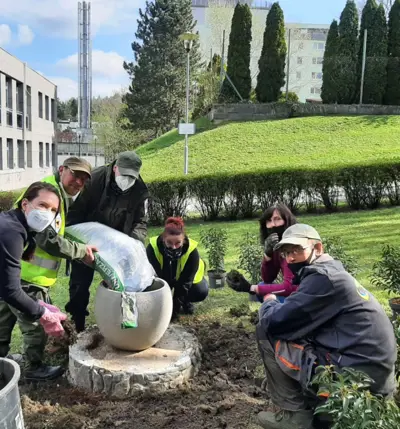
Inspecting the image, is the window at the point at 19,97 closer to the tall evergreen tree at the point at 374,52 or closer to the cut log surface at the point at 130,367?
the tall evergreen tree at the point at 374,52

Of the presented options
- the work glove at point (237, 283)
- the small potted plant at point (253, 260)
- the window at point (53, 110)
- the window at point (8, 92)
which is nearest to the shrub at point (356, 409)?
the work glove at point (237, 283)

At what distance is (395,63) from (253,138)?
29.0ft

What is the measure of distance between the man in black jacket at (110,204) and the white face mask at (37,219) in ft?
3.67

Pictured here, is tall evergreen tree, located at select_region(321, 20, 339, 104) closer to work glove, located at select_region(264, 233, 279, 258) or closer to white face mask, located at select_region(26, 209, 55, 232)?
work glove, located at select_region(264, 233, 279, 258)

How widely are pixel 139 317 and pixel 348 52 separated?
23.8 metres

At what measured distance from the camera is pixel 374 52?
24.0 m

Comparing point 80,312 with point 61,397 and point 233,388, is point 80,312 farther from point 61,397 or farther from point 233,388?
point 233,388

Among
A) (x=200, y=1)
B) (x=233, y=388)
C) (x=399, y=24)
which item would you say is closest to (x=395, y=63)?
(x=399, y=24)

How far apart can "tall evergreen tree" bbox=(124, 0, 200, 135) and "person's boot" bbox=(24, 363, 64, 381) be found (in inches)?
1332

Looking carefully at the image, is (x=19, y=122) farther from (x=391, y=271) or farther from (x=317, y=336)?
(x=317, y=336)

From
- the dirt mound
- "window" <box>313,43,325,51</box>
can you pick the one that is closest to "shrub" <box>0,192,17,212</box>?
the dirt mound

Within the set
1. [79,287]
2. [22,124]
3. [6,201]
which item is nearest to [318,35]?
[22,124]

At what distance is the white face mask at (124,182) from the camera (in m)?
4.03

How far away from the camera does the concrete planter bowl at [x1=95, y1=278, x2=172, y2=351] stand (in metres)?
3.50
